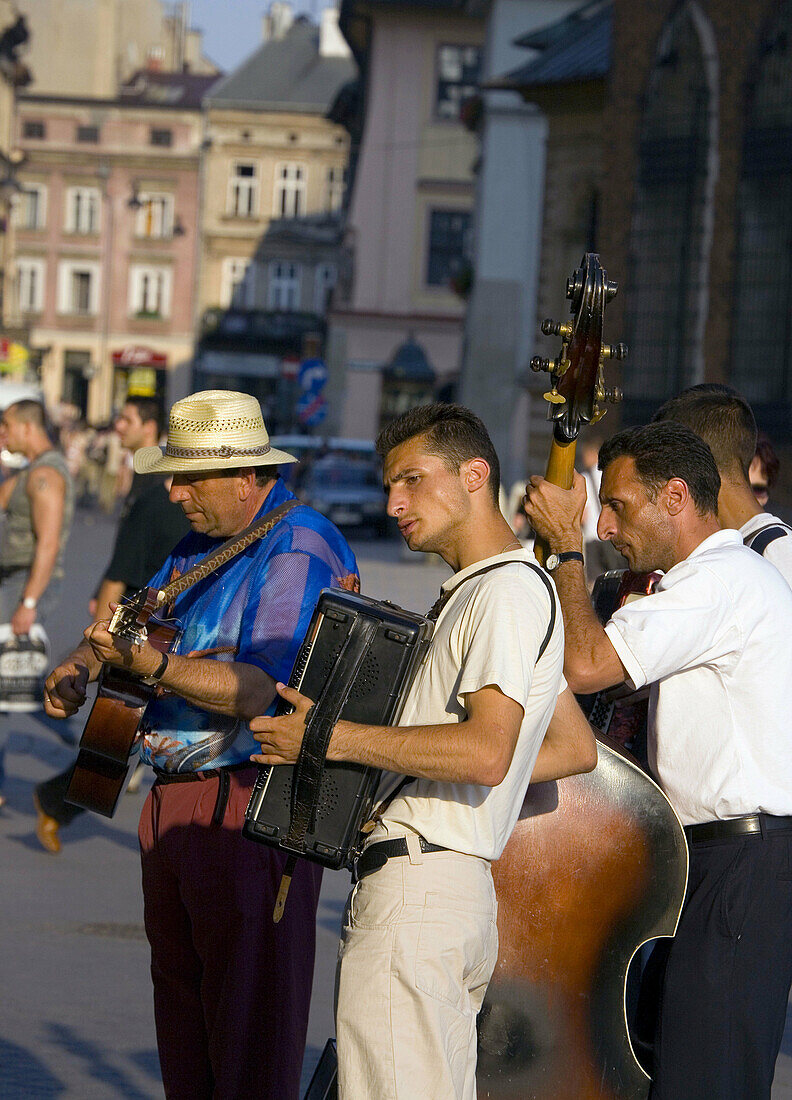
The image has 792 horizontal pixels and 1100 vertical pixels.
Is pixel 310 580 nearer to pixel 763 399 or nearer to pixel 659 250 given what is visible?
pixel 763 399

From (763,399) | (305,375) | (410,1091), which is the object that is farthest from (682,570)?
(305,375)

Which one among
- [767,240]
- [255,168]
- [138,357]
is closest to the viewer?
[767,240]

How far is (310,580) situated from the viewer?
382cm

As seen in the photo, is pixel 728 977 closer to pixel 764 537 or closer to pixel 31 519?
pixel 764 537

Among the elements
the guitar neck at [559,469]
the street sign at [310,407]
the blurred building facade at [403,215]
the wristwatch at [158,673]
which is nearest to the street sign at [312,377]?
the street sign at [310,407]

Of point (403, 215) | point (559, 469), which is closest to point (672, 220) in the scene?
point (559, 469)

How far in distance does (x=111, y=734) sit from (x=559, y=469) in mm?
1283

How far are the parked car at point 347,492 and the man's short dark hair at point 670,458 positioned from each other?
87.4 feet

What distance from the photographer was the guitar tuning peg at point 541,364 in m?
3.68

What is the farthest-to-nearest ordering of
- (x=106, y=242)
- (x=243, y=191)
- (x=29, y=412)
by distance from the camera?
(x=106, y=242), (x=243, y=191), (x=29, y=412)

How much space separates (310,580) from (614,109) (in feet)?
56.7

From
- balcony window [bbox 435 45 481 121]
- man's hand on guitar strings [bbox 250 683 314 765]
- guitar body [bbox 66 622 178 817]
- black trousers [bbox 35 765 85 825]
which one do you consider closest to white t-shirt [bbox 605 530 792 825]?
man's hand on guitar strings [bbox 250 683 314 765]

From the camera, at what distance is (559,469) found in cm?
367

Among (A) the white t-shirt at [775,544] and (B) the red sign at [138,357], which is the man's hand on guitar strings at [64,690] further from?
(B) the red sign at [138,357]
